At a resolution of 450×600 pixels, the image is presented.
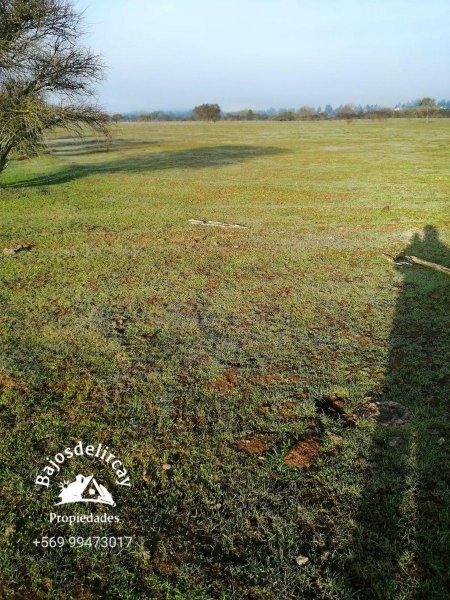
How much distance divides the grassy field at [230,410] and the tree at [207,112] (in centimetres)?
12924

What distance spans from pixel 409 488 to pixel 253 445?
4.93 feet

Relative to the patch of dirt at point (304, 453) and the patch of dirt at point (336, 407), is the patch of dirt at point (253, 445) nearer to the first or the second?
the patch of dirt at point (304, 453)

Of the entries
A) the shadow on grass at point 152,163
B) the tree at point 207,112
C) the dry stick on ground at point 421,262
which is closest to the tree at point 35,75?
the shadow on grass at point 152,163

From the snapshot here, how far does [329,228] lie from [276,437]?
409 inches

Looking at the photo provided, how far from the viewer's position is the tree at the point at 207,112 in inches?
5032

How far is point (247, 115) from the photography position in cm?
15488

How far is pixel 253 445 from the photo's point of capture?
14.0 feet

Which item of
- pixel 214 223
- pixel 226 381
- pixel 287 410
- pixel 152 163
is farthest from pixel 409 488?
pixel 152 163

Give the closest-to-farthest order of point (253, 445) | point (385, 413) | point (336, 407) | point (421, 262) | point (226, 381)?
point (253, 445), point (385, 413), point (336, 407), point (226, 381), point (421, 262)

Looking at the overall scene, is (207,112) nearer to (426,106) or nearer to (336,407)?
(426,106)

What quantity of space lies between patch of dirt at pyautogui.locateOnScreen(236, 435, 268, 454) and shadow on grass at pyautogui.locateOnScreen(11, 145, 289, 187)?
2173cm

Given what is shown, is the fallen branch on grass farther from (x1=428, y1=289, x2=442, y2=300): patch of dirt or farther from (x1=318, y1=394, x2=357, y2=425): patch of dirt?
(x1=318, y1=394, x2=357, y2=425): patch of dirt

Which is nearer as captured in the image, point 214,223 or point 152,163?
point 214,223

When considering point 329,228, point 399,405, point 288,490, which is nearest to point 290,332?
point 399,405
